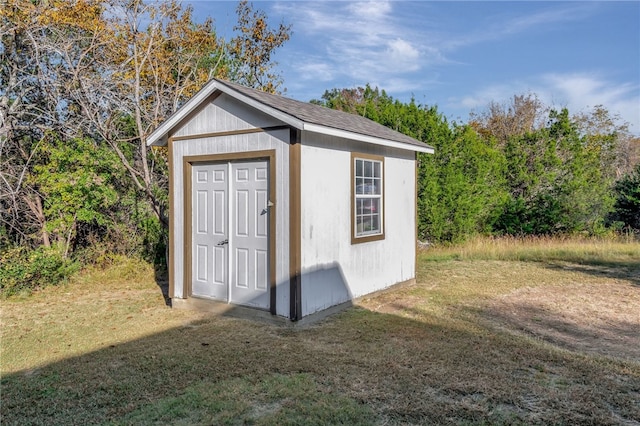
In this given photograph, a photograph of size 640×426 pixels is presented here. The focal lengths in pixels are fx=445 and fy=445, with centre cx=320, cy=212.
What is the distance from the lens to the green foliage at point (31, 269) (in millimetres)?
7504

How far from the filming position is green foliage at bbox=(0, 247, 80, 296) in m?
7.50

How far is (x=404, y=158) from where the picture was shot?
7.99 m

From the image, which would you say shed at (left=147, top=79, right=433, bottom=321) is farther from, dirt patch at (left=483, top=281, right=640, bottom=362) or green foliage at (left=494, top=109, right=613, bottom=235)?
green foliage at (left=494, top=109, right=613, bottom=235)

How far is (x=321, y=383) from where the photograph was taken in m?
3.77

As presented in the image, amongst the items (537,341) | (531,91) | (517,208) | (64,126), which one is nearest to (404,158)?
(537,341)

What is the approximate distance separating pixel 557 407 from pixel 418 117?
10737 millimetres

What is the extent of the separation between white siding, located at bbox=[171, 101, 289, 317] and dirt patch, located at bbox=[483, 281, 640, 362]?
2.84m

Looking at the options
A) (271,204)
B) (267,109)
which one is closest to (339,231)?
(271,204)

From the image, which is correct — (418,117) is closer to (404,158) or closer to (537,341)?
(404,158)

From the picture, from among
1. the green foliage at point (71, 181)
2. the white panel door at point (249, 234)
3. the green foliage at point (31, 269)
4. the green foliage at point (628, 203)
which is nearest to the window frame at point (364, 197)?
the white panel door at point (249, 234)

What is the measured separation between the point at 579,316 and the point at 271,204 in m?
4.49

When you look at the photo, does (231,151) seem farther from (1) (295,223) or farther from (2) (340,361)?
(2) (340,361)

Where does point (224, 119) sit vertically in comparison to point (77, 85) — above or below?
below

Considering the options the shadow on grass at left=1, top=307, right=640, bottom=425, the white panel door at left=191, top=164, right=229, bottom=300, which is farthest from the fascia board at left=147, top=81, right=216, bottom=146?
the shadow on grass at left=1, top=307, right=640, bottom=425
